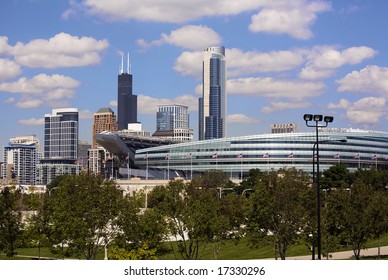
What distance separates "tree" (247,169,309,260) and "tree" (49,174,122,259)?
973cm

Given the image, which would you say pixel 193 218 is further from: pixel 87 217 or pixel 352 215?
pixel 352 215

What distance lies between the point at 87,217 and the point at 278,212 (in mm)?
12905

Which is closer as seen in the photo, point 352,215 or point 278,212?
point 278,212

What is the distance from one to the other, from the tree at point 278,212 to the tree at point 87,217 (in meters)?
9.73

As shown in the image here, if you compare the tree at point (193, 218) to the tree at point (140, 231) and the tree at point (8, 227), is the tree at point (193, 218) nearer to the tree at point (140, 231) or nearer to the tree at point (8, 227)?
the tree at point (140, 231)

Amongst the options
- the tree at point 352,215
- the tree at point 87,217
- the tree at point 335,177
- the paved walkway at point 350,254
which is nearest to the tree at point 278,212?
the tree at point 352,215

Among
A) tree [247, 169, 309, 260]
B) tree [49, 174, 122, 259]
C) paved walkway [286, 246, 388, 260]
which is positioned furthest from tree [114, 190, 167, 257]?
paved walkway [286, 246, 388, 260]

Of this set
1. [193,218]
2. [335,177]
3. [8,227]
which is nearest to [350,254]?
[193,218]

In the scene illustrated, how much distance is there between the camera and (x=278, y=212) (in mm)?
43531

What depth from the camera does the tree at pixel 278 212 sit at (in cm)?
4322
